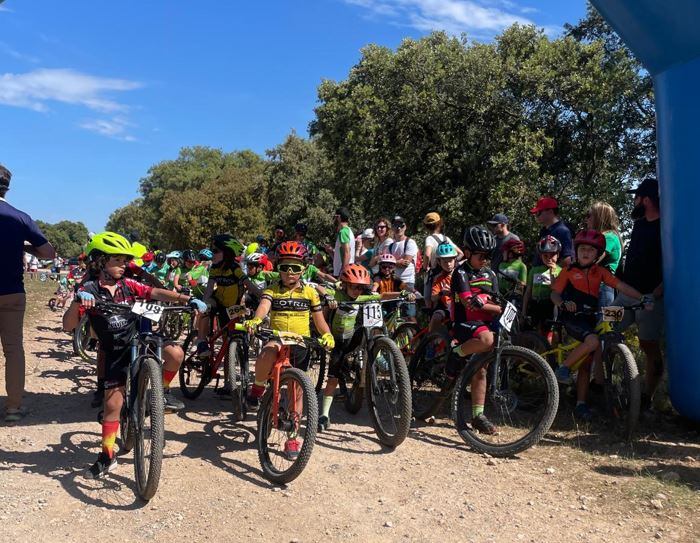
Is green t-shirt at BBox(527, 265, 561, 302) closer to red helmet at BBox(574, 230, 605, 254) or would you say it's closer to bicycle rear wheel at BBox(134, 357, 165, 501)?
red helmet at BBox(574, 230, 605, 254)

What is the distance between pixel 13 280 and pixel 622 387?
5626 millimetres

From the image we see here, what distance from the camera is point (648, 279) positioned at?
19.7ft

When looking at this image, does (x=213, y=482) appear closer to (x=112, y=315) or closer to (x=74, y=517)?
(x=74, y=517)

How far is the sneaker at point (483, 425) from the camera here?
5.33m

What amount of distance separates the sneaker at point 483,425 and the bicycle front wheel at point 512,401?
0.04m

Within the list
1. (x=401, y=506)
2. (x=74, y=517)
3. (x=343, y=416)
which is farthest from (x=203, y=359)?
(x=401, y=506)

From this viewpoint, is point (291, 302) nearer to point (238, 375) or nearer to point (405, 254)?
point (238, 375)

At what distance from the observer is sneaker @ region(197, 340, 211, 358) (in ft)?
21.7

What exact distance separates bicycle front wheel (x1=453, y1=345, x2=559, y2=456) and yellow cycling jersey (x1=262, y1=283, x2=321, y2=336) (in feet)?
4.74

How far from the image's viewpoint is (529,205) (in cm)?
1546

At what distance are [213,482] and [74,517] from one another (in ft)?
3.13

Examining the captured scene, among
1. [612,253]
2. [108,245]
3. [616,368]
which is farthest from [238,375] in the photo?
[612,253]

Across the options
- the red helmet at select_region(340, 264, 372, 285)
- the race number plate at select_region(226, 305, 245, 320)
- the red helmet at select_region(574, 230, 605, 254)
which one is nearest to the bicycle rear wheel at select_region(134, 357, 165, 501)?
the race number plate at select_region(226, 305, 245, 320)

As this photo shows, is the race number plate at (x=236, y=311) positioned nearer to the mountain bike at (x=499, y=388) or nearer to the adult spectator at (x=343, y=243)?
the mountain bike at (x=499, y=388)
